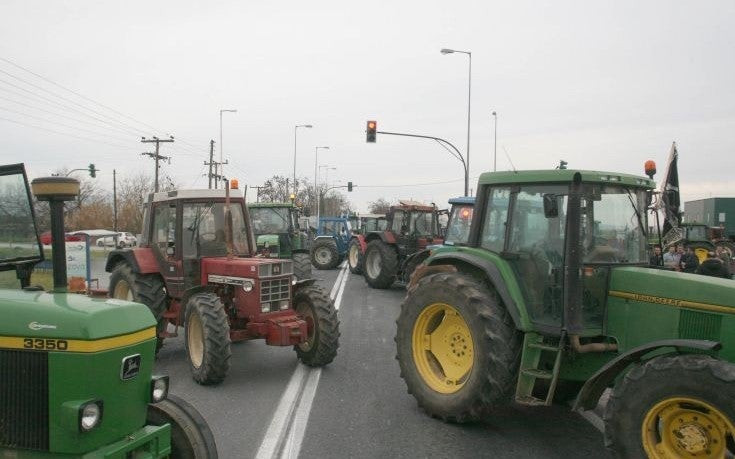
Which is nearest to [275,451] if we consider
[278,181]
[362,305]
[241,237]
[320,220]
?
[241,237]

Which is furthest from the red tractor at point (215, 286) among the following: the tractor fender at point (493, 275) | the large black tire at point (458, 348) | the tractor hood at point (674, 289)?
the tractor hood at point (674, 289)

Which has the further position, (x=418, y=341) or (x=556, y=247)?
(x=418, y=341)

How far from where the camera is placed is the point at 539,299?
5051mm

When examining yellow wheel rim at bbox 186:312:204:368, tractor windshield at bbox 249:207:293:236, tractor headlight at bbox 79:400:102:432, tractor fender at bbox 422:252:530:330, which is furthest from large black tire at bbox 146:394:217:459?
tractor windshield at bbox 249:207:293:236

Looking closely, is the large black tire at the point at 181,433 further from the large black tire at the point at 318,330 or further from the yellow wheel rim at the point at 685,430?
the large black tire at the point at 318,330

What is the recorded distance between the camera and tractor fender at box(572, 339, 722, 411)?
3924 millimetres

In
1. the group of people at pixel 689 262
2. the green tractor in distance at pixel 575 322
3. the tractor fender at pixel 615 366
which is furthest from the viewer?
the group of people at pixel 689 262

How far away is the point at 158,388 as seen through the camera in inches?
132

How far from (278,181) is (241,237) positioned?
187 ft

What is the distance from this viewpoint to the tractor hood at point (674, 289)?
13.4 ft

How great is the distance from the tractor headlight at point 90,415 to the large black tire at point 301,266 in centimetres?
1093

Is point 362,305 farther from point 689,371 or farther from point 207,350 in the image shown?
point 689,371

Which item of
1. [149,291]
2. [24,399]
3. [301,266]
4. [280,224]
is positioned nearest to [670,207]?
[24,399]

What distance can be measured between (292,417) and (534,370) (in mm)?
2261
